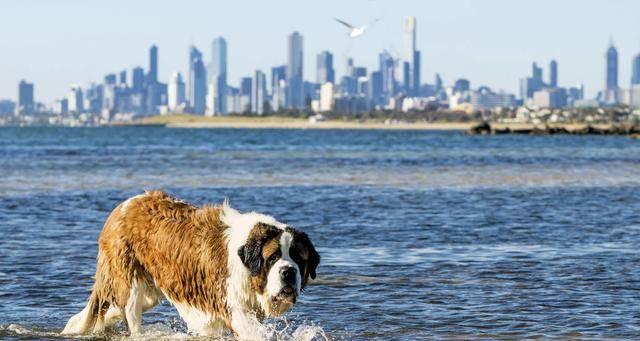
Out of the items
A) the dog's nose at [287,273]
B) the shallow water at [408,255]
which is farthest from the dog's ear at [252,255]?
the shallow water at [408,255]

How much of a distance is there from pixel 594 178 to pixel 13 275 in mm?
30386

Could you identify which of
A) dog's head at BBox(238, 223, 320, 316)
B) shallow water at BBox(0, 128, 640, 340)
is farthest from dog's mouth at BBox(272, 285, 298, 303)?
shallow water at BBox(0, 128, 640, 340)

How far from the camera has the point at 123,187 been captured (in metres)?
35.4

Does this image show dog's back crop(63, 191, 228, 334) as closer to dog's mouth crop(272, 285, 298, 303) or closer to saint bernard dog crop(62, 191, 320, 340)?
saint bernard dog crop(62, 191, 320, 340)

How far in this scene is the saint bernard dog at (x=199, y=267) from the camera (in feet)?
32.1

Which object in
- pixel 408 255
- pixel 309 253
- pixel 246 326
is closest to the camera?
pixel 309 253

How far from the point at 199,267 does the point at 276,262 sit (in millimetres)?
925

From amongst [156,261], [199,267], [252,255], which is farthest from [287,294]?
[156,261]

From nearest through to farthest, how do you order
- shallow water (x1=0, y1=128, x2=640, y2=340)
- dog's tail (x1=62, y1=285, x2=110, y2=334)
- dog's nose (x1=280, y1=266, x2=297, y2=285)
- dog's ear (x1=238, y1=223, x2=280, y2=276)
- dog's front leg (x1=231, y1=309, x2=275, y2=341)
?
1. dog's nose (x1=280, y1=266, x2=297, y2=285)
2. dog's ear (x1=238, y1=223, x2=280, y2=276)
3. dog's front leg (x1=231, y1=309, x2=275, y2=341)
4. dog's tail (x1=62, y1=285, x2=110, y2=334)
5. shallow water (x1=0, y1=128, x2=640, y2=340)

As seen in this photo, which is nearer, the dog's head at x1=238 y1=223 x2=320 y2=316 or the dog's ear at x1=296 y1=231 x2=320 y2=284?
the dog's head at x1=238 y1=223 x2=320 y2=316

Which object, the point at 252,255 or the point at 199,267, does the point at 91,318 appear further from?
the point at 252,255

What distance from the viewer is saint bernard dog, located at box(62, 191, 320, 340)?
9.80 m

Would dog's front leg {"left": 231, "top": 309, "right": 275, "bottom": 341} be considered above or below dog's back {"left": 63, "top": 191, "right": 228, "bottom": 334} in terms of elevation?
below

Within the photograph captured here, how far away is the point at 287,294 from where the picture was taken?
31.7ft
